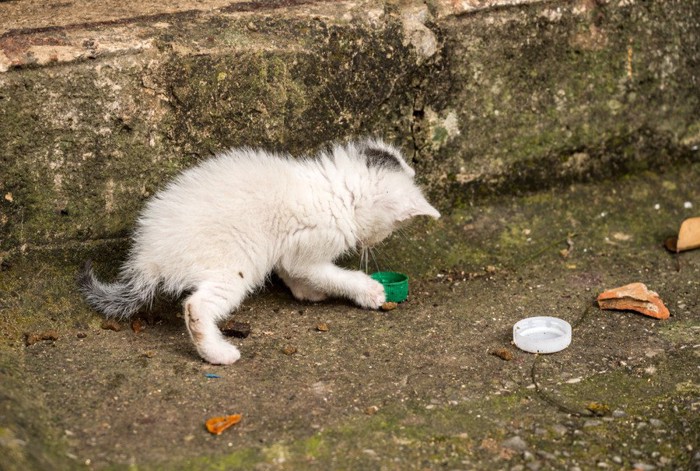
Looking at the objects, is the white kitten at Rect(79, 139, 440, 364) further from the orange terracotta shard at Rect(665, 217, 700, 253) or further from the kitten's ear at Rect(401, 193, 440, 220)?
the orange terracotta shard at Rect(665, 217, 700, 253)

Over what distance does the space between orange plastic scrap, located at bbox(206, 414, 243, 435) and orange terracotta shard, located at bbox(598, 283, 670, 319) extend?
5.89 ft

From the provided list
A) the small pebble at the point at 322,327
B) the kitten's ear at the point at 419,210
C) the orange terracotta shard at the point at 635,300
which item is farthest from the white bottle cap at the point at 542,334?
the small pebble at the point at 322,327

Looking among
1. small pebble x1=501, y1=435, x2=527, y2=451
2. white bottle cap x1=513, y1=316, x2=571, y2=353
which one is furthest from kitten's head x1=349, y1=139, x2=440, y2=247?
small pebble x1=501, y1=435, x2=527, y2=451

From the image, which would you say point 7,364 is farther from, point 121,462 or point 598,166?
point 598,166

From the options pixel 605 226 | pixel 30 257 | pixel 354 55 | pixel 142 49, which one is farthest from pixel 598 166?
pixel 30 257

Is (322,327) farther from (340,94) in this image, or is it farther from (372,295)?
(340,94)

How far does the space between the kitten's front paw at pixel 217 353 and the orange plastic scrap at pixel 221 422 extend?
0.41 metres

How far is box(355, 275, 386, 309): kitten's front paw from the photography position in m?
4.00

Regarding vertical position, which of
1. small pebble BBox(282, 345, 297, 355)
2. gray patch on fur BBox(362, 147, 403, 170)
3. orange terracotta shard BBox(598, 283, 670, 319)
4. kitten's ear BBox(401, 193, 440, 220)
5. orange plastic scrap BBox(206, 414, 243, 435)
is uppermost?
gray patch on fur BBox(362, 147, 403, 170)

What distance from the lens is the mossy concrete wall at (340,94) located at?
3.62 meters

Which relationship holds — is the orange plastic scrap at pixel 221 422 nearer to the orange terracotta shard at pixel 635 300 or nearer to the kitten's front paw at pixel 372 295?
the kitten's front paw at pixel 372 295

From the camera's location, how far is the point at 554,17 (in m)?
4.32

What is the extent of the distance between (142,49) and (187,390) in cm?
139

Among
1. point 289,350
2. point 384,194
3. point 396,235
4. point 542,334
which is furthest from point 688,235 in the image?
point 289,350
